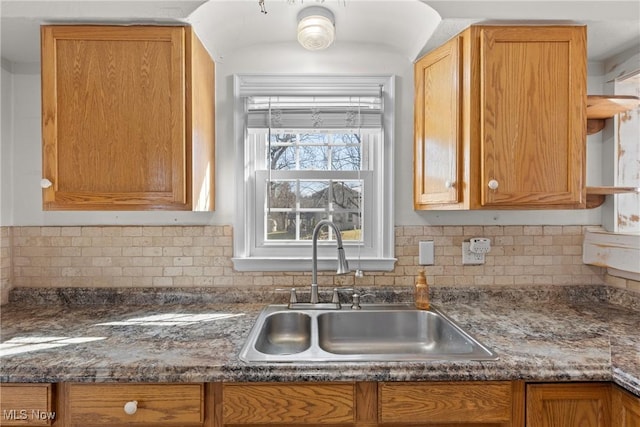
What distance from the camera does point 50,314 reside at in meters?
1.70

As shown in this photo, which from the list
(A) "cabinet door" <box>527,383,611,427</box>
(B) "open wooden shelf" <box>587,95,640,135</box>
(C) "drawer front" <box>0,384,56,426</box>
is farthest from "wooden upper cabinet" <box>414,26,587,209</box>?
(C) "drawer front" <box>0,384,56,426</box>

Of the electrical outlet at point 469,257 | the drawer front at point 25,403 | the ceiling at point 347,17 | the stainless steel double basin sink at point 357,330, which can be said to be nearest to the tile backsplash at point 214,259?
the electrical outlet at point 469,257

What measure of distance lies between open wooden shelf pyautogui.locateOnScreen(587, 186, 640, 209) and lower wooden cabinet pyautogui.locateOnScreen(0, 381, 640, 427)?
81 centimetres

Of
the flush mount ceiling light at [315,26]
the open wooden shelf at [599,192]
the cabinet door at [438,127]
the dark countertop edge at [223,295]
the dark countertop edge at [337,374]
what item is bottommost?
the dark countertop edge at [337,374]

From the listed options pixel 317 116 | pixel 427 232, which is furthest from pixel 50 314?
pixel 427 232

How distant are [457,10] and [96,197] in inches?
63.2

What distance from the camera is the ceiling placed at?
1.47 m

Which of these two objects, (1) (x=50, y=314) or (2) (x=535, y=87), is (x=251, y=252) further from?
(2) (x=535, y=87)

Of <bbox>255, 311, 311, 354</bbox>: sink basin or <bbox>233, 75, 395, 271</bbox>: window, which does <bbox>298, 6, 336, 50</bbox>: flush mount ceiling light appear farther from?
<bbox>255, 311, 311, 354</bbox>: sink basin

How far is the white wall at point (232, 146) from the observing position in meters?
1.89

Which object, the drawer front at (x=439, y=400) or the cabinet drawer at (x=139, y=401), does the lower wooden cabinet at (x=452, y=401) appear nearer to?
the drawer front at (x=439, y=400)

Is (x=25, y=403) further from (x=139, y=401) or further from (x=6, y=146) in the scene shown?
(x=6, y=146)

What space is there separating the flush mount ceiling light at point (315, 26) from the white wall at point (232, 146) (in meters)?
0.26

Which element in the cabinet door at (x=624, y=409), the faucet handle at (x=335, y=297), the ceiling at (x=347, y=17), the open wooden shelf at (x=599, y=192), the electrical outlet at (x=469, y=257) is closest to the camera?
the cabinet door at (x=624, y=409)
